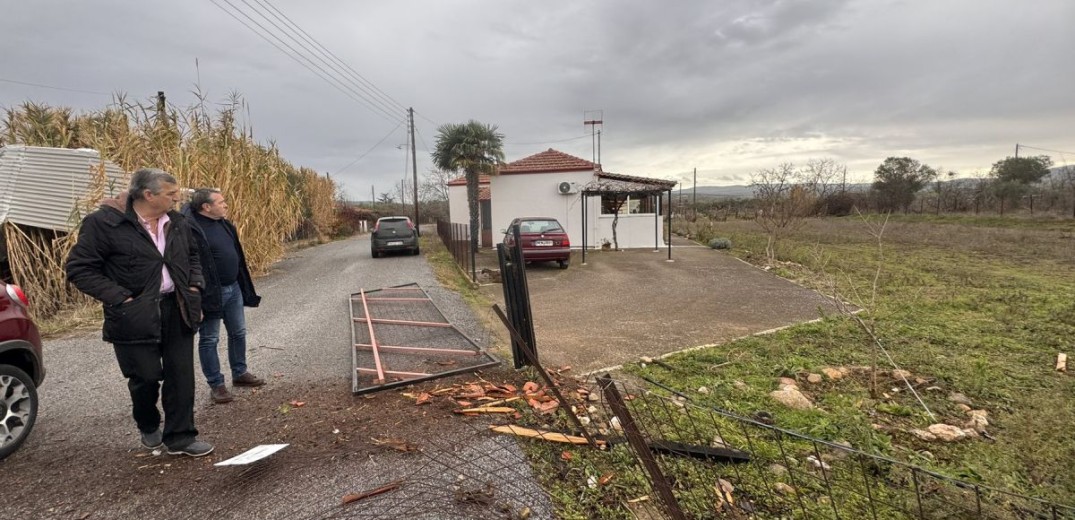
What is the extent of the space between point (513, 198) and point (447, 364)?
44.9 ft

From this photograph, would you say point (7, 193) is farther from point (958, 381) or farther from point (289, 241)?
point (289, 241)

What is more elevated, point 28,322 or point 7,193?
point 7,193

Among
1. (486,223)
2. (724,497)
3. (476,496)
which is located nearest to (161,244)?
(476,496)

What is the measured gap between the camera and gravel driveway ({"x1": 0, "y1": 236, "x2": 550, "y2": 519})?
2.47m

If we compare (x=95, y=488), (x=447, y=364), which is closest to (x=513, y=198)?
(x=447, y=364)

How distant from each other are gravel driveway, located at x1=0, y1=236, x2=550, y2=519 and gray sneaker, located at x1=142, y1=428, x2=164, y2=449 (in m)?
0.06

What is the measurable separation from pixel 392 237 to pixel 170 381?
42.9ft

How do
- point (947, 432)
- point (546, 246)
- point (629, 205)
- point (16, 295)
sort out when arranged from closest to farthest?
point (16, 295) < point (947, 432) < point (546, 246) < point (629, 205)

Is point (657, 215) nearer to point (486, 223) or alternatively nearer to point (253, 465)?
point (486, 223)

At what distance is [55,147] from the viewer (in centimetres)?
823

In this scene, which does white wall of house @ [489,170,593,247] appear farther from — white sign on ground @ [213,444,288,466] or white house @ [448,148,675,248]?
white sign on ground @ [213,444,288,466]

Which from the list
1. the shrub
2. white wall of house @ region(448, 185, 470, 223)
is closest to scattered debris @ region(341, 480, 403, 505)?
the shrub

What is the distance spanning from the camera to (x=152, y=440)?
9.84 feet

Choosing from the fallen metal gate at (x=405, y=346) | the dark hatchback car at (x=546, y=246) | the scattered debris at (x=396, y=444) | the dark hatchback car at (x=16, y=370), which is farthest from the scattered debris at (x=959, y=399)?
the dark hatchback car at (x=546, y=246)
